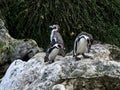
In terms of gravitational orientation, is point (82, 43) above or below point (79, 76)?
above

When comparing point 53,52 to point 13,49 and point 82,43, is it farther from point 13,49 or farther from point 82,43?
point 13,49

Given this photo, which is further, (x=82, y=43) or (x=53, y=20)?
(x=53, y=20)

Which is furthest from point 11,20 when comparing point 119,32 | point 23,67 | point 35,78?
point 35,78

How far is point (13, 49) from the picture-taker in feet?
30.4

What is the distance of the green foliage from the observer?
10.6 metres

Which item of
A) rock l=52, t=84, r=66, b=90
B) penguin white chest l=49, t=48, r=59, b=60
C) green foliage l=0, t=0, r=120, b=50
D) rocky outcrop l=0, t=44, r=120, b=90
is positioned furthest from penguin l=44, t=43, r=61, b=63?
green foliage l=0, t=0, r=120, b=50

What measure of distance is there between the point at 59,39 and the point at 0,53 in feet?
6.52

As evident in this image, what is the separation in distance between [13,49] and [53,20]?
166 cm

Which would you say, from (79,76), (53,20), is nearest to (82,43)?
(79,76)

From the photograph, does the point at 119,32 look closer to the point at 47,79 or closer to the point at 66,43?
the point at 66,43

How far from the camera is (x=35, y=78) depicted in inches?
271

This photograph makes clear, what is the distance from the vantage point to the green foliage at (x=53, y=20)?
1056 centimetres

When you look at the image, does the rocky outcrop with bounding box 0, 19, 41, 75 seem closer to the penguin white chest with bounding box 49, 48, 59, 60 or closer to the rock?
the penguin white chest with bounding box 49, 48, 59, 60

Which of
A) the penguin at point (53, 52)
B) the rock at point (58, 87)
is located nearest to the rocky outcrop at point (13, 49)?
the penguin at point (53, 52)
